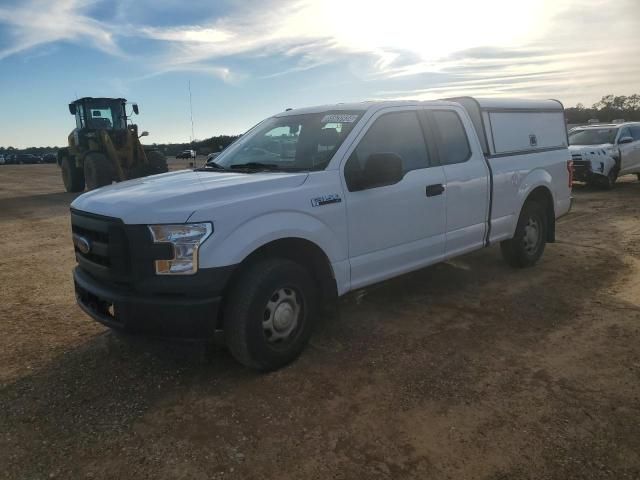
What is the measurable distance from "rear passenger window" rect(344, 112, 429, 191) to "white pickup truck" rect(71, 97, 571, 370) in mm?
13

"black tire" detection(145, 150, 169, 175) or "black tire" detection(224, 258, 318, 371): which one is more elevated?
"black tire" detection(145, 150, 169, 175)

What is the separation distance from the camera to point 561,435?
279 centimetres

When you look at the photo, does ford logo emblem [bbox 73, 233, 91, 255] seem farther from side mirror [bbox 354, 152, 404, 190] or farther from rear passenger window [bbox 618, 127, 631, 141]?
rear passenger window [bbox 618, 127, 631, 141]

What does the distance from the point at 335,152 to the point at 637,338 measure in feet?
9.19

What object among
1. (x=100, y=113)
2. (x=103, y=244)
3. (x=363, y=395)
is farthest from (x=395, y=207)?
(x=100, y=113)

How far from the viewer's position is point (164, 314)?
3.10 metres

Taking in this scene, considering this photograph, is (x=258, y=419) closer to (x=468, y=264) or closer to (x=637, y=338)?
(x=637, y=338)

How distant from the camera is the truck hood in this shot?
10.2 feet

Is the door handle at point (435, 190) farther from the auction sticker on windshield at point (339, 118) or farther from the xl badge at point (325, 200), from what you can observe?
the xl badge at point (325, 200)

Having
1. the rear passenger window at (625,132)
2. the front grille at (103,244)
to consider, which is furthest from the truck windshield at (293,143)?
the rear passenger window at (625,132)

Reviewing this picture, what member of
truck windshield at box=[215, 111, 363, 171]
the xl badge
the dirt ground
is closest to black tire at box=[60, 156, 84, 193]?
the dirt ground

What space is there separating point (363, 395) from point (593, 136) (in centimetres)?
1329

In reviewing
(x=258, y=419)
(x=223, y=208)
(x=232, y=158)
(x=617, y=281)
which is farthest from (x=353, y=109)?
(x=617, y=281)

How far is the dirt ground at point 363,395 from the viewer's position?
264 centimetres
